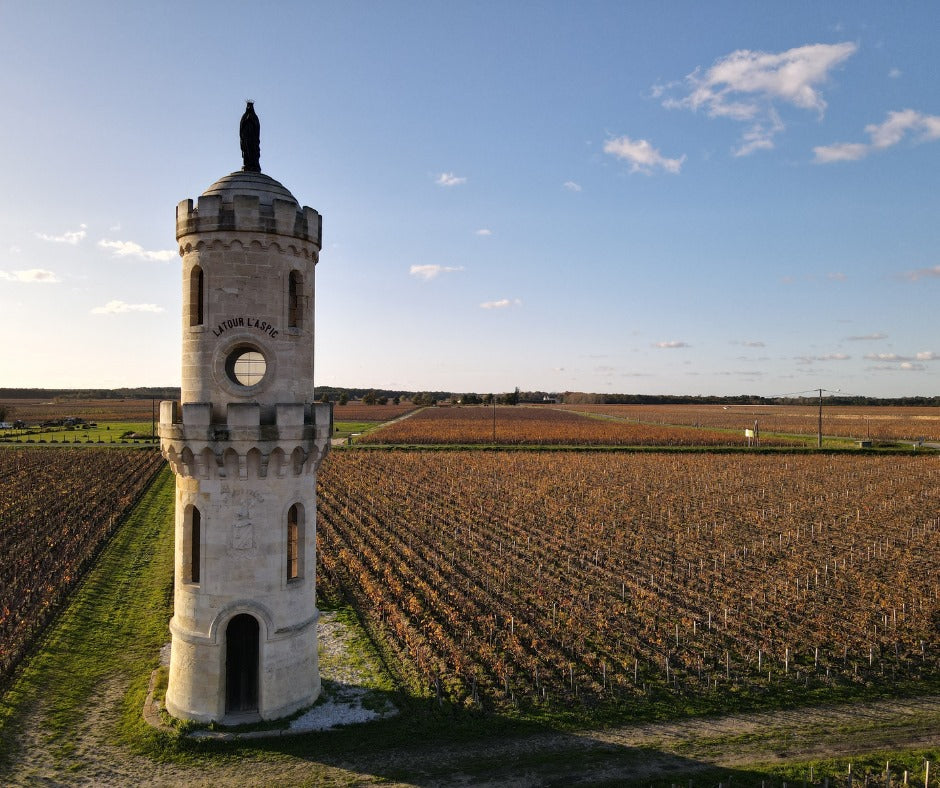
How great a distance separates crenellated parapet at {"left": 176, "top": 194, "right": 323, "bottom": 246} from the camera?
584 inches

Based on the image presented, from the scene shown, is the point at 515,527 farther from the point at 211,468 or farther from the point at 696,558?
the point at 211,468

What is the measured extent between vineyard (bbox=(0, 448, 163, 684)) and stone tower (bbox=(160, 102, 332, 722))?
7105mm

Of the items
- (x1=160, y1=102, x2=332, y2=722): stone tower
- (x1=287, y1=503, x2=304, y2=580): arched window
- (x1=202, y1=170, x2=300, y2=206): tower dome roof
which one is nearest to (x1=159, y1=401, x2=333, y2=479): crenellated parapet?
(x1=160, y1=102, x2=332, y2=722): stone tower

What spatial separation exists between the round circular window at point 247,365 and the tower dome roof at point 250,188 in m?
3.52

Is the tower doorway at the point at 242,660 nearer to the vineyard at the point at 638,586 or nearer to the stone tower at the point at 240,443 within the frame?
the stone tower at the point at 240,443

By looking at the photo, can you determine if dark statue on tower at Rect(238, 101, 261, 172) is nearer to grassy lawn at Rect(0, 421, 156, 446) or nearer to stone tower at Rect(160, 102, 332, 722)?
stone tower at Rect(160, 102, 332, 722)

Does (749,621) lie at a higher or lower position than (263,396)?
lower

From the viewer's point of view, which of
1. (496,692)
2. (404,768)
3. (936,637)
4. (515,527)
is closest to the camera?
(404,768)

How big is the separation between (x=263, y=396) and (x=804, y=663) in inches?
664

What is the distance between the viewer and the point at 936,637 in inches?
818

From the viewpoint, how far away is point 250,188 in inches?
613

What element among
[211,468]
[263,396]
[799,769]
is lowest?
[799,769]

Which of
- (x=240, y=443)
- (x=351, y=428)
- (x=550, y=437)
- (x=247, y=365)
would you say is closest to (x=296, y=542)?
(x=240, y=443)

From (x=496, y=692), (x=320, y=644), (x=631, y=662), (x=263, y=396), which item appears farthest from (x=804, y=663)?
(x=263, y=396)
